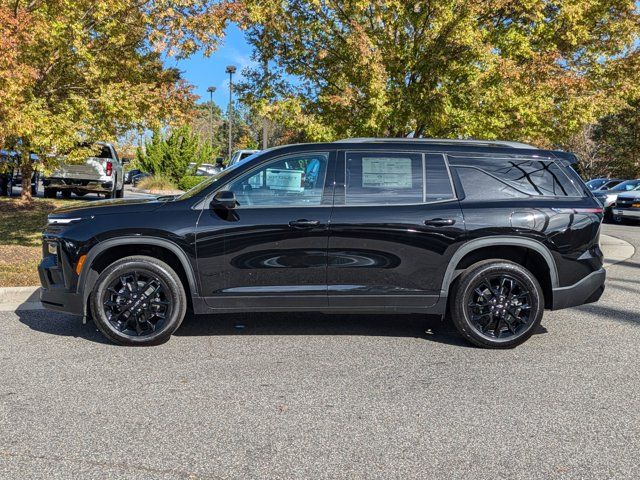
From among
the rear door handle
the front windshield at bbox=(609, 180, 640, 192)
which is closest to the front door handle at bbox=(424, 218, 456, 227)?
the rear door handle

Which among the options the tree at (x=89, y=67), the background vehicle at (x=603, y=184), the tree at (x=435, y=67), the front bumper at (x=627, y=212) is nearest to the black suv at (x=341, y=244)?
the tree at (x=89, y=67)

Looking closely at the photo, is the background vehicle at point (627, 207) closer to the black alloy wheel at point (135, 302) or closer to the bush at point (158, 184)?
the black alloy wheel at point (135, 302)

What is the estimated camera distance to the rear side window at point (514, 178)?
16.9ft

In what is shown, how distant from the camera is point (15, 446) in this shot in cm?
312

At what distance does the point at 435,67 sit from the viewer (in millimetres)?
10469

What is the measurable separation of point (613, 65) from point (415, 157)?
906cm

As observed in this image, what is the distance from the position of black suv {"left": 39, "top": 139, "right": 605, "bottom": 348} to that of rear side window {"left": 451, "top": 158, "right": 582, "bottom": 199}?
1cm

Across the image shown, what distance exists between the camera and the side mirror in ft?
15.8

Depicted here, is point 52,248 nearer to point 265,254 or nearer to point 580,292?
point 265,254

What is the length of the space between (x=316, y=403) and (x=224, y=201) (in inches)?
74.7

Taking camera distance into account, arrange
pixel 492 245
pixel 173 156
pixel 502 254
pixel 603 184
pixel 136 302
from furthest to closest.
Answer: pixel 173 156
pixel 603 184
pixel 502 254
pixel 492 245
pixel 136 302

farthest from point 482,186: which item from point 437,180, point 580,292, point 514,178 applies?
point 580,292

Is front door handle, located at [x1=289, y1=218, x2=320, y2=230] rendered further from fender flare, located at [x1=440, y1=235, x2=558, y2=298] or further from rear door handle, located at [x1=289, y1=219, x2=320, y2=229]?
fender flare, located at [x1=440, y1=235, x2=558, y2=298]

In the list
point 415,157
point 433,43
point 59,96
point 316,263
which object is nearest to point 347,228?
point 316,263
